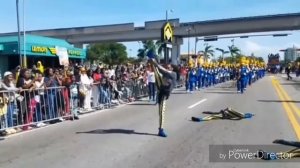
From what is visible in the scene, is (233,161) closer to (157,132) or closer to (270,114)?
(157,132)

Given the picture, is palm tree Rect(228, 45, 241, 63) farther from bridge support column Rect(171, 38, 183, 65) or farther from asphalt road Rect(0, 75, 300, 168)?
asphalt road Rect(0, 75, 300, 168)

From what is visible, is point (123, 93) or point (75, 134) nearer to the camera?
point (75, 134)

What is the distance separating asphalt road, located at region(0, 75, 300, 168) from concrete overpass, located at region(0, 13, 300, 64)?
59421 mm

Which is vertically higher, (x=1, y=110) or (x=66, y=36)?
(x=66, y=36)

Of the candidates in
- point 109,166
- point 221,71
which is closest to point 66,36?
point 221,71

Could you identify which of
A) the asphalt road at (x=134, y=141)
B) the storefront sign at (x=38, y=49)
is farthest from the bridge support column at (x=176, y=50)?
the asphalt road at (x=134, y=141)

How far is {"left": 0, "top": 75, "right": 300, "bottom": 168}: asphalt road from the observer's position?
26.2 feet

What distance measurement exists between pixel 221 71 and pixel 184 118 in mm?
31848

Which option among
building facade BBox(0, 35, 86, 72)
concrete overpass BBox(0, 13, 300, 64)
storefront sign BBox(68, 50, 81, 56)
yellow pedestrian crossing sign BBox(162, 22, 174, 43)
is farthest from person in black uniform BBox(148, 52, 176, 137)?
concrete overpass BBox(0, 13, 300, 64)

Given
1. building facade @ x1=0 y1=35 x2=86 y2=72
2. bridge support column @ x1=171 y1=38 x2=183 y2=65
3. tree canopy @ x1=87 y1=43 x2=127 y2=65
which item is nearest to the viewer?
building facade @ x1=0 y1=35 x2=86 y2=72

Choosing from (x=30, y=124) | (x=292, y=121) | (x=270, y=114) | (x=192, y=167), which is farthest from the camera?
(x=270, y=114)

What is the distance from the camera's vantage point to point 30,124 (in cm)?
1245

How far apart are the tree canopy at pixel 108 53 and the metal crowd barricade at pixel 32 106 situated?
3919 inches

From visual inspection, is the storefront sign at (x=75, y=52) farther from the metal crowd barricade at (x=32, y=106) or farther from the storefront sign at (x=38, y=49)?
the metal crowd barricade at (x=32, y=106)
